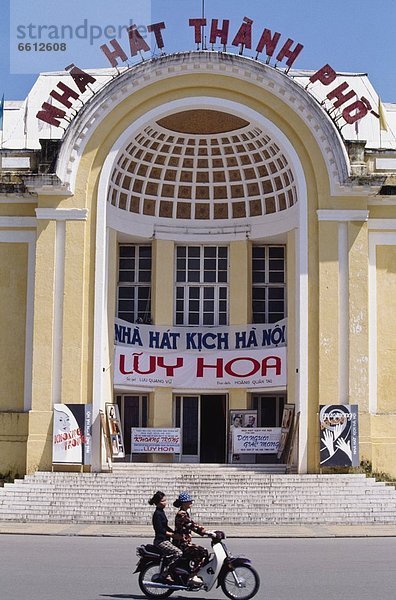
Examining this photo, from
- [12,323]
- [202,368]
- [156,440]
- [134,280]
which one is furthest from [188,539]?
[134,280]

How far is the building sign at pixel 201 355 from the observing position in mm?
33625

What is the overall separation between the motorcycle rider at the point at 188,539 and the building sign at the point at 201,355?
1793cm

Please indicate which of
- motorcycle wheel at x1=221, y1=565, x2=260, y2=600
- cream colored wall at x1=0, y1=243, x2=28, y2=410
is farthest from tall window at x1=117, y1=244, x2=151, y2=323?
motorcycle wheel at x1=221, y1=565, x2=260, y2=600

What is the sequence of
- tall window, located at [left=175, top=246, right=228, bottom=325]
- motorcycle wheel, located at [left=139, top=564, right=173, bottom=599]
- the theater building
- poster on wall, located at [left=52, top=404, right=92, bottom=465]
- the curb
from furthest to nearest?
tall window, located at [left=175, top=246, right=228, bottom=325] → the theater building → poster on wall, located at [left=52, top=404, right=92, bottom=465] → the curb → motorcycle wheel, located at [left=139, top=564, right=173, bottom=599]

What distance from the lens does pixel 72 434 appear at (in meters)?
30.1

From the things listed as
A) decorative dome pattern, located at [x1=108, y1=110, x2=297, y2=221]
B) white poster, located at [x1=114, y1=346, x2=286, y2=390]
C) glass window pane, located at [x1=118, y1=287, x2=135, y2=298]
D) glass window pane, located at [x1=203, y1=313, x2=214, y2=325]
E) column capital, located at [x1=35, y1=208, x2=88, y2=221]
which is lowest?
white poster, located at [x1=114, y1=346, x2=286, y2=390]

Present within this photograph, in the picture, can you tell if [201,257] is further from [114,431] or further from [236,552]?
[236,552]

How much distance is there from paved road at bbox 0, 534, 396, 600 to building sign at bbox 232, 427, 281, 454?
971 centimetres

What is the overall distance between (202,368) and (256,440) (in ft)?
10.5

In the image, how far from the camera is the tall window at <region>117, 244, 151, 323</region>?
3500 centimetres

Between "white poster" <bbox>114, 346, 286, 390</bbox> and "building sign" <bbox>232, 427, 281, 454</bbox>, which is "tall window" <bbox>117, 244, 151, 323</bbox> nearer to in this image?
"white poster" <bbox>114, 346, 286, 390</bbox>

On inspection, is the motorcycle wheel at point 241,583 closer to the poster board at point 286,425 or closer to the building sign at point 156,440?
the poster board at point 286,425

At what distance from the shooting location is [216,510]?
88.0ft

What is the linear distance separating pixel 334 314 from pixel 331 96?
22.2 ft
